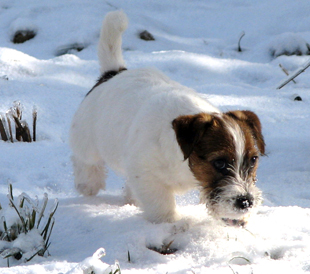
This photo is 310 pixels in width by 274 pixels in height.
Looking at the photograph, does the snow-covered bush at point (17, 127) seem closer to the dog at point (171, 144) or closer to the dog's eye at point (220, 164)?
the dog at point (171, 144)

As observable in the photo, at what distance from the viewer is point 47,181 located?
4.36 metres

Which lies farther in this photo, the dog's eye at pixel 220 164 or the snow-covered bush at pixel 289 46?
the snow-covered bush at pixel 289 46

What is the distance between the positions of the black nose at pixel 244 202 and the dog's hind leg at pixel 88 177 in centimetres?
176

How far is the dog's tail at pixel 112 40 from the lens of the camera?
4121mm

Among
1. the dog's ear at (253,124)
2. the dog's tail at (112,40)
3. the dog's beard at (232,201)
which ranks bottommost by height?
the dog's beard at (232,201)

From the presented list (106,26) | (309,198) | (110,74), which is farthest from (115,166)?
(309,198)

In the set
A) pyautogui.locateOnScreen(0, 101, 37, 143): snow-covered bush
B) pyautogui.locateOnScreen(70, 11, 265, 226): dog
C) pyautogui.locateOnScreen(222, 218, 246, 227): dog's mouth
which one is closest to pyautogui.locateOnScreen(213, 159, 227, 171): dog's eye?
pyautogui.locateOnScreen(70, 11, 265, 226): dog

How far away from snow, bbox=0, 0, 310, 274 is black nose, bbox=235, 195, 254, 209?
0.77 feet

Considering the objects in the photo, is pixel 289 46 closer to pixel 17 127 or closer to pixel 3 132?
pixel 17 127

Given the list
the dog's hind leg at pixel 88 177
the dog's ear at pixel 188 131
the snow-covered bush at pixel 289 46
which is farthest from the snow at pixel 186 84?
the dog's ear at pixel 188 131

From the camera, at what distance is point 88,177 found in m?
4.18

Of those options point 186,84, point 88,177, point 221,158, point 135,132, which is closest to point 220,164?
point 221,158

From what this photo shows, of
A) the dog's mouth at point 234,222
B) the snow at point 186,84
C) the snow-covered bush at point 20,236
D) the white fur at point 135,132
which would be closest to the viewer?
the snow-covered bush at point 20,236

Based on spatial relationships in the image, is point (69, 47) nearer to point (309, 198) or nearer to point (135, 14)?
point (135, 14)
